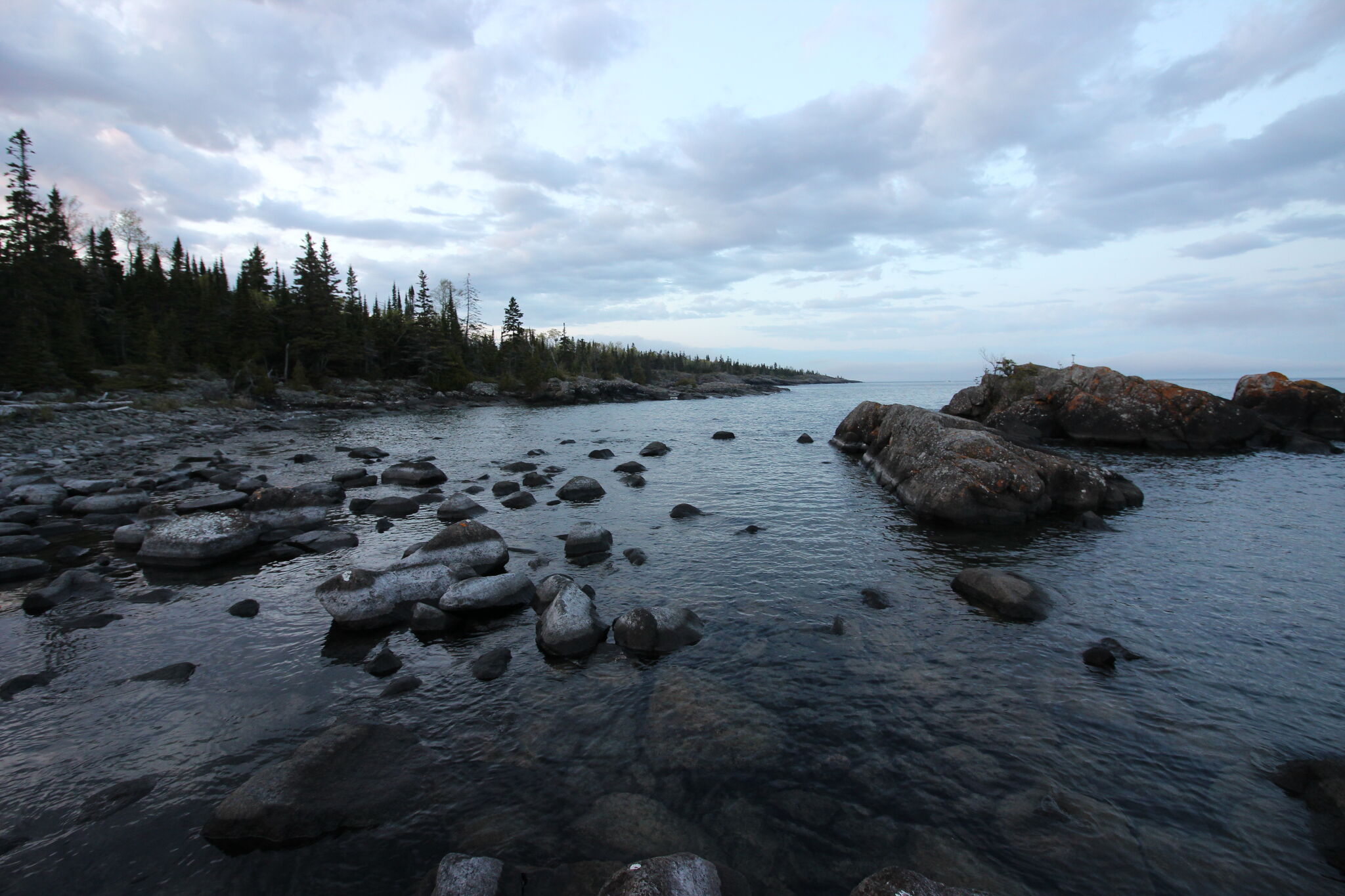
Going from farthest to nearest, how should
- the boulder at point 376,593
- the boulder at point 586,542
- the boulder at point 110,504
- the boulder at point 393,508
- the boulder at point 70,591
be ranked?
the boulder at point 393,508
the boulder at point 110,504
the boulder at point 586,542
the boulder at point 70,591
the boulder at point 376,593

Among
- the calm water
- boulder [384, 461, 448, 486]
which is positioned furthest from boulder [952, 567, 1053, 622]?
boulder [384, 461, 448, 486]

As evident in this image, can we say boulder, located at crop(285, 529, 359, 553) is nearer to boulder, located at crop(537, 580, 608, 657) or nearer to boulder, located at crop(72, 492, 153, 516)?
boulder, located at crop(72, 492, 153, 516)

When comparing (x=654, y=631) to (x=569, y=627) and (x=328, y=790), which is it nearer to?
(x=569, y=627)

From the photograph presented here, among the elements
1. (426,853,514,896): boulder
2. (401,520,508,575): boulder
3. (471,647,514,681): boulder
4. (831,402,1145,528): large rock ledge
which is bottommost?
(471,647,514,681): boulder

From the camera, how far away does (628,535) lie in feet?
54.8

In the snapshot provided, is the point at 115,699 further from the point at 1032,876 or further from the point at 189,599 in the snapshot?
the point at 1032,876

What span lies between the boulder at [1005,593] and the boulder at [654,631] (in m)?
6.33

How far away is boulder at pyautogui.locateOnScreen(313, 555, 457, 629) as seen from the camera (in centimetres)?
1052

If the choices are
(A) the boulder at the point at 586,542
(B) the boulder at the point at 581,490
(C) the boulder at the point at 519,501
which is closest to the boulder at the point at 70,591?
(A) the boulder at the point at 586,542

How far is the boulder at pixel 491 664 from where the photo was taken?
8954 mm

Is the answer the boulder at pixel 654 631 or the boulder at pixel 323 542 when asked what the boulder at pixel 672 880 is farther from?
the boulder at pixel 323 542

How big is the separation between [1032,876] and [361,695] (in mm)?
9110

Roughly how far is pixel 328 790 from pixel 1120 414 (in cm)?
4113

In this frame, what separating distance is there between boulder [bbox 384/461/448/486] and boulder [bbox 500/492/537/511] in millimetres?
5638
